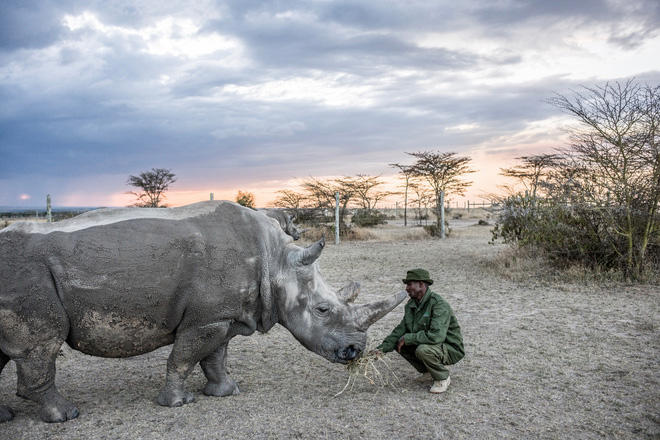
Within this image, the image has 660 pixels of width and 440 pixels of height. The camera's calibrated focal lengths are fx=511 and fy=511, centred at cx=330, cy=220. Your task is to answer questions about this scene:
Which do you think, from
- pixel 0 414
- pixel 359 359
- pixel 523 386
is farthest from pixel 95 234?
pixel 523 386

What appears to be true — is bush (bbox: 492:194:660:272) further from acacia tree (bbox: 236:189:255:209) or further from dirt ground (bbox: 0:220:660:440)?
acacia tree (bbox: 236:189:255:209)

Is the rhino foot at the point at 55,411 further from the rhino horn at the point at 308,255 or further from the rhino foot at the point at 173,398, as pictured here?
the rhino horn at the point at 308,255

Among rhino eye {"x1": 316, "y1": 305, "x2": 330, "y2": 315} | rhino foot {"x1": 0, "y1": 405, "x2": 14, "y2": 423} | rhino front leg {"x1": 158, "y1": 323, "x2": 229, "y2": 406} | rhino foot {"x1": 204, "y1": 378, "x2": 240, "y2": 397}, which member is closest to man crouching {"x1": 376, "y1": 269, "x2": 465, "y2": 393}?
rhino eye {"x1": 316, "y1": 305, "x2": 330, "y2": 315}

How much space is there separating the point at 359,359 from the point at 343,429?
635mm

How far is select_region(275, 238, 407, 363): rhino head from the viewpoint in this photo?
13.9 ft

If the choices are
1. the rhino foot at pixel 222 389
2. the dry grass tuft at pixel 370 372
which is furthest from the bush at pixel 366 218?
the rhino foot at pixel 222 389

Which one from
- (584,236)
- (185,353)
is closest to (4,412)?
(185,353)

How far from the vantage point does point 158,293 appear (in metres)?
4.04

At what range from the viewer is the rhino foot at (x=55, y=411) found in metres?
4.07

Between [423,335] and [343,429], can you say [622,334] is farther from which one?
[343,429]

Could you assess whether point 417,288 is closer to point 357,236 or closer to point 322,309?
point 322,309

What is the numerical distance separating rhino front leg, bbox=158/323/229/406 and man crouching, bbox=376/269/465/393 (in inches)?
61.4

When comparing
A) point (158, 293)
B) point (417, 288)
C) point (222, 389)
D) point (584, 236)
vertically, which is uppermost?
point (158, 293)

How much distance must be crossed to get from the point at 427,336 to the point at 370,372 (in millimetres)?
782
